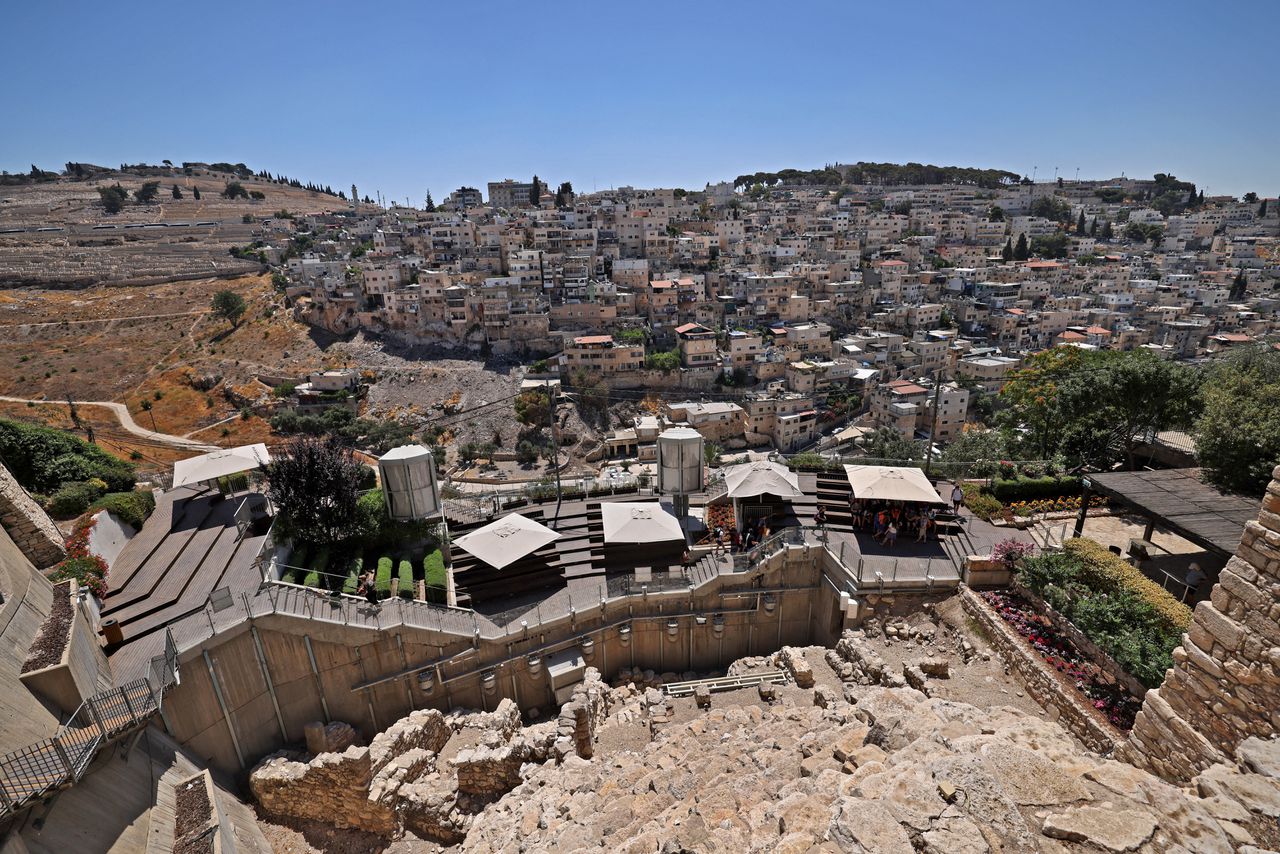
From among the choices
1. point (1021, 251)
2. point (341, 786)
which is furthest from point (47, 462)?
point (1021, 251)

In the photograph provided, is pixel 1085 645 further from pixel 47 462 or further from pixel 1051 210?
pixel 1051 210

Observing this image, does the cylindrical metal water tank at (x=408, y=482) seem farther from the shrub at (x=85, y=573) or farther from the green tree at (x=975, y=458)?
the green tree at (x=975, y=458)

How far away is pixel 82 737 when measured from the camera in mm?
9305

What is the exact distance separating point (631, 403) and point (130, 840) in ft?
201

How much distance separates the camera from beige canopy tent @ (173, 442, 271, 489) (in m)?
17.3

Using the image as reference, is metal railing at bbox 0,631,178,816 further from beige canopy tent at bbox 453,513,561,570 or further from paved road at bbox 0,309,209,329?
paved road at bbox 0,309,209,329

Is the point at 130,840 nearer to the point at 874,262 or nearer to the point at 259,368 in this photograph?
the point at 259,368

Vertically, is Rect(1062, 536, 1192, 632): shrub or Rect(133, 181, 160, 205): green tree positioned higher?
Rect(133, 181, 160, 205): green tree

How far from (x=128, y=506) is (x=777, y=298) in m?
76.7

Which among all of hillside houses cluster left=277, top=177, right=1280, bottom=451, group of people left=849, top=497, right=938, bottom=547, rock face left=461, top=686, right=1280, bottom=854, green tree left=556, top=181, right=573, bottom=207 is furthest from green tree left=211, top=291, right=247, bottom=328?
group of people left=849, top=497, right=938, bottom=547

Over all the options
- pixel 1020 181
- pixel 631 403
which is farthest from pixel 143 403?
pixel 1020 181

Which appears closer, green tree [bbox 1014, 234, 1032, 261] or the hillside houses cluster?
the hillside houses cluster

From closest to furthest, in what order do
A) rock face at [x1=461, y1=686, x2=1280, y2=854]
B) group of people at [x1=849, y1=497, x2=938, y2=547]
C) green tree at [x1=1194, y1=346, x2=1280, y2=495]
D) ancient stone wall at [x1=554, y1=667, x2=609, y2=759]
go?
rock face at [x1=461, y1=686, x2=1280, y2=854]
ancient stone wall at [x1=554, y1=667, x2=609, y2=759]
green tree at [x1=1194, y1=346, x2=1280, y2=495]
group of people at [x1=849, y1=497, x2=938, y2=547]

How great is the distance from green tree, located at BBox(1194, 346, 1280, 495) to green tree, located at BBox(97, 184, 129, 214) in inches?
7857
